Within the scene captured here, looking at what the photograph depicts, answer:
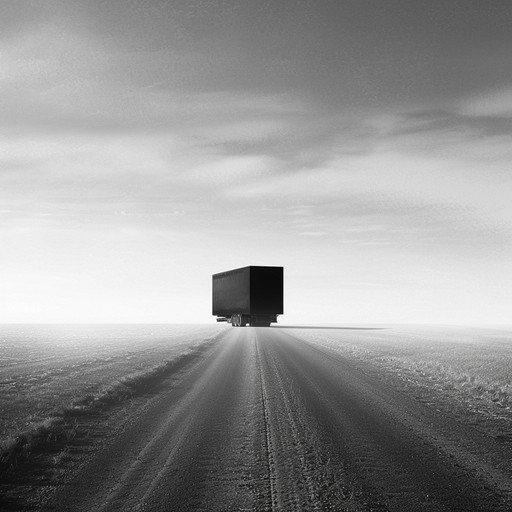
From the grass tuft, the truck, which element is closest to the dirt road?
the grass tuft

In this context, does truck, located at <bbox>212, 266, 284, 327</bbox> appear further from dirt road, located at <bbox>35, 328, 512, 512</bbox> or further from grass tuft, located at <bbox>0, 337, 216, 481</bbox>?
dirt road, located at <bbox>35, 328, 512, 512</bbox>

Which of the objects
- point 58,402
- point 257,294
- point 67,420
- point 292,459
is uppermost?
point 257,294

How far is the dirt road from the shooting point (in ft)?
17.8

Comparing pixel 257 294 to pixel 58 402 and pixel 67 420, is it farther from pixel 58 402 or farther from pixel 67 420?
pixel 67 420

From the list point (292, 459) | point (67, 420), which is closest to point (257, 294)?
point (67, 420)

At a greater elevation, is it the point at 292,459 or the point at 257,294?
the point at 257,294

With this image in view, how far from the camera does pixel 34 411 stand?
37.7 feet

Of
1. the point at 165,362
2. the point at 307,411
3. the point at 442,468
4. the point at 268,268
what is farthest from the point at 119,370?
the point at 268,268

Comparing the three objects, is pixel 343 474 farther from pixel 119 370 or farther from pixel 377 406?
pixel 119 370

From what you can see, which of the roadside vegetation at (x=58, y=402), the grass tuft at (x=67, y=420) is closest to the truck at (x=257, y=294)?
the roadside vegetation at (x=58, y=402)

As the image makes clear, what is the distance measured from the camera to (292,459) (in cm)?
680

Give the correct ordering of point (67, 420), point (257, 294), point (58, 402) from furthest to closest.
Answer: point (257, 294) → point (58, 402) → point (67, 420)

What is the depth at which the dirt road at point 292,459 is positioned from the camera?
543cm

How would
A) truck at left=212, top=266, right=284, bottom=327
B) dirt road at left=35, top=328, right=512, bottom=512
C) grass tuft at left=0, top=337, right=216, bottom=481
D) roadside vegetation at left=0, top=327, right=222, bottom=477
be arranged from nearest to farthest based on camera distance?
dirt road at left=35, top=328, right=512, bottom=512, grass tuft at left=0, top=337, right=216, bottom=481, roadside vegetation at left=0, top=327, right=222, bottom=477, truck at left=212, top=266, right=284, bottom=327
